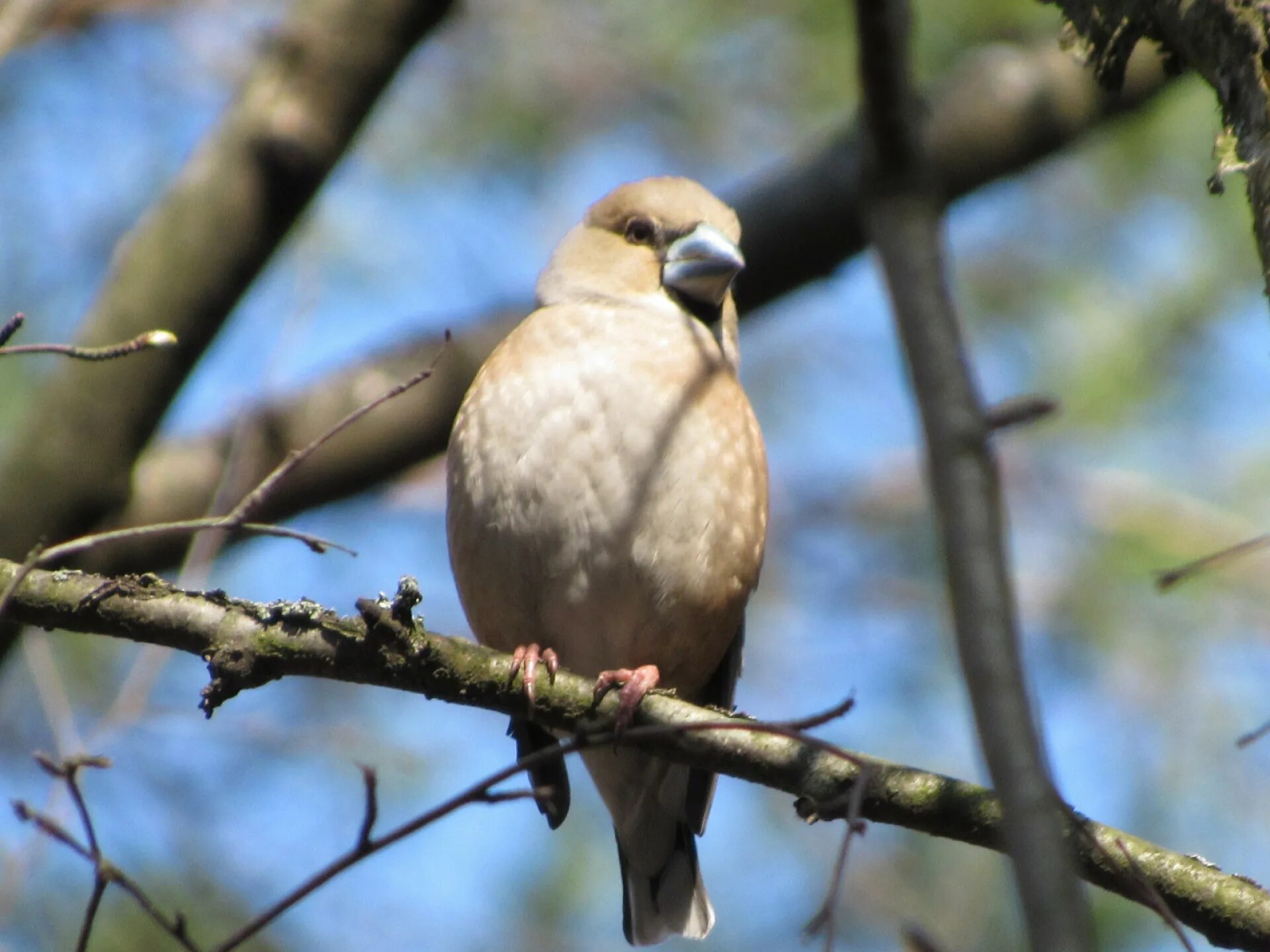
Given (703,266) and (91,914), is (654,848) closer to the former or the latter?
(703,266)

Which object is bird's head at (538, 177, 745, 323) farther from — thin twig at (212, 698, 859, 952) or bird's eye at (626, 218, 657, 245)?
thin twig at (212, 698, 859, 952)

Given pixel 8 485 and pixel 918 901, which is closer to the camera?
pixel 8 485

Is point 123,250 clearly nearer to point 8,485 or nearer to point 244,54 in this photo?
point 8,485

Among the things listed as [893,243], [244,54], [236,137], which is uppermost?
[244,54]

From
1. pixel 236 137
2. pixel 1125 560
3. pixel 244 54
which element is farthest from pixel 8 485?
pixel 1125 560

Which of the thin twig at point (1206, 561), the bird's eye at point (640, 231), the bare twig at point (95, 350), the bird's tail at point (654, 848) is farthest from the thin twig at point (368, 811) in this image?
the bird's eye at point (640, 231)

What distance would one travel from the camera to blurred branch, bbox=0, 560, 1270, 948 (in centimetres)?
296

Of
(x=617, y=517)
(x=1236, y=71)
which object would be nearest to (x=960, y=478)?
(x=1236, y=71)

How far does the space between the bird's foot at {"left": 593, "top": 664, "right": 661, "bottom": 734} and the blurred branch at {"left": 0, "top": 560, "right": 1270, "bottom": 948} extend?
114mm

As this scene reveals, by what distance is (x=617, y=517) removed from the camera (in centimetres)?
426

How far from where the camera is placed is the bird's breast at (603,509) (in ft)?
14.0

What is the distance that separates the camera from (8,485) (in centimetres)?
554

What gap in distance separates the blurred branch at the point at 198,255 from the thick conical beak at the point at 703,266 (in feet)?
4.17

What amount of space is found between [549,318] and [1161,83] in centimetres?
280
